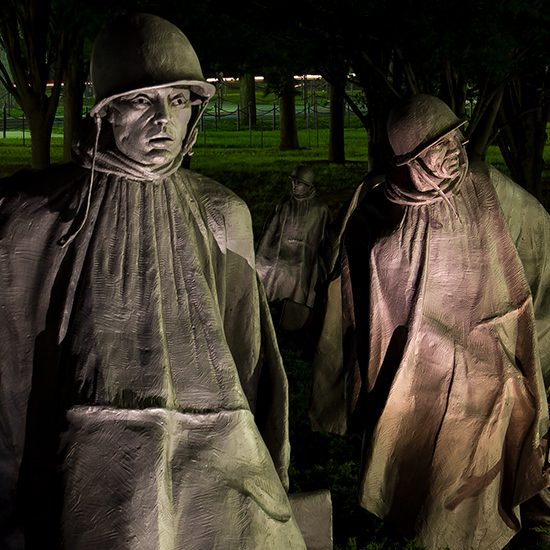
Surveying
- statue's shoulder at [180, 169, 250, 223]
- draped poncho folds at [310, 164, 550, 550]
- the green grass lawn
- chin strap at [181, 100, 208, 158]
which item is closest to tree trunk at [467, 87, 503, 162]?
the green grass lawn

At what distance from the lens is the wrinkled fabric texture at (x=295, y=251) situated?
15156 mm

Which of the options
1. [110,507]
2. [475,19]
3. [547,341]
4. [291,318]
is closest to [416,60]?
[475,19]

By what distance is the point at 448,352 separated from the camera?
7184mm

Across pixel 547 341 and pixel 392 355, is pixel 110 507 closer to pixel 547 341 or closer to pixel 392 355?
pixel 392 355

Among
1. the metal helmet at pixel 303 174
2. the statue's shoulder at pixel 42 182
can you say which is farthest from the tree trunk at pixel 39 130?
the statue's shoulder at pixel 42 182

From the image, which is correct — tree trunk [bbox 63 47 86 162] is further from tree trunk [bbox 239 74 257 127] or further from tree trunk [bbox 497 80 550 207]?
tree trunk [bbox 239 74 257 127]

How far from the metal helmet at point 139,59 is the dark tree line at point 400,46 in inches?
352

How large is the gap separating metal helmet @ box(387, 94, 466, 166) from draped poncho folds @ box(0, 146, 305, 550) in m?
2.67

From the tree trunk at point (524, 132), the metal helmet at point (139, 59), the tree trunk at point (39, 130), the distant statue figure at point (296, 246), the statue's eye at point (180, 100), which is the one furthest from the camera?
the tree trunk at point (39, 130)

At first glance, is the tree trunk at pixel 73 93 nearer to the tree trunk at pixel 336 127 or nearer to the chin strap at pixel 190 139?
the tree trunk at pixel 336 127

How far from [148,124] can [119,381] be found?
1005mm

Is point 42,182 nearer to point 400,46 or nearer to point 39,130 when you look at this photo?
A: point 400,46

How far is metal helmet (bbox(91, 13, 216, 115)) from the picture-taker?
15.0ft

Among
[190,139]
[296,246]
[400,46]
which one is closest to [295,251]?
[296,246]
